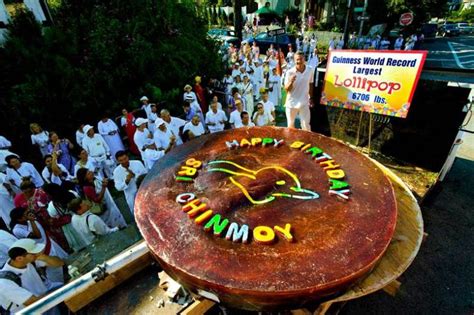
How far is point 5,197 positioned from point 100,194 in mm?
2320

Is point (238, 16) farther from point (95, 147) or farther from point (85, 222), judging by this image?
point (85, 222)

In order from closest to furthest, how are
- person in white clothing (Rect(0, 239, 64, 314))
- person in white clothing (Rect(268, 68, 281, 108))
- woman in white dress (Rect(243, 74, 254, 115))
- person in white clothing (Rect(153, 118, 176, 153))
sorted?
1. person in white clothing (Rect(0, 239, 64, 314))
2. person in white clothing (Rect(153, 118, 176, 153))
3. woman in white dress (Rect(243, 74, 254, 115))
4. person in white clothing (Rect(268, 68, 281, 108))

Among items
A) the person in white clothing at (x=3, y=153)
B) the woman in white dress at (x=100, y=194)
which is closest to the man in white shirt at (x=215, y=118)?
the woman in white dress at (x=100, y=194)

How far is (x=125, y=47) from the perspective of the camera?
9422 mm

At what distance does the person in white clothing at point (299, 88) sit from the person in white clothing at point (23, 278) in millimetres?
5033

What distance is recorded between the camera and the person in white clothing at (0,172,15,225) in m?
5.38

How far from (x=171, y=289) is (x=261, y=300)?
1.48 m

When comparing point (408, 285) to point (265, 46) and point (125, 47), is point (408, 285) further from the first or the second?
point (265, 46)

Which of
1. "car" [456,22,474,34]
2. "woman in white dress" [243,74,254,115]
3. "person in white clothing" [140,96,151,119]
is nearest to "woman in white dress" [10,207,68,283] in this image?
"person in white clothing" [140,96,151,119]

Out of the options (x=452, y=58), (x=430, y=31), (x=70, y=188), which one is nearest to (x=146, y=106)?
(x=70, y=188)

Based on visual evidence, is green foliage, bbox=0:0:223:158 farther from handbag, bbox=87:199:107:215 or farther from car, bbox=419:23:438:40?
car, bbox=419:23:438:40

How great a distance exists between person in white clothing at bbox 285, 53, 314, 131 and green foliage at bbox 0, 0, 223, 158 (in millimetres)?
5104

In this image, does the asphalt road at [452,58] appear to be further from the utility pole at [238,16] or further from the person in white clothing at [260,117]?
the person in white clothing at [260,117]

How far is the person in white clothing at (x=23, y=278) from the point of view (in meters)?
2.99
